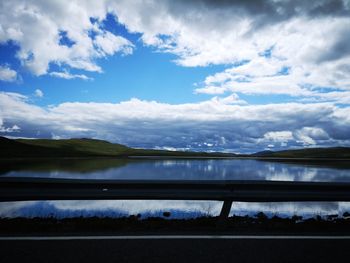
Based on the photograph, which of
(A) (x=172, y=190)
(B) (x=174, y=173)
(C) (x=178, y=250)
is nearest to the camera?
(C) (x=178, y=250)

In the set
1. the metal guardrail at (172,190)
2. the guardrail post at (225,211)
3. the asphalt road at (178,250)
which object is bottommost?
the asphalt road at (178,250)

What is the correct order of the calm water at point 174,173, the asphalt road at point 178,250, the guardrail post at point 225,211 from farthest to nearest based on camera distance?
the calm water at point 174,173
the guardrail post at point 225,211
the asphalt road at point 178,250

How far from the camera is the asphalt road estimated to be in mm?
4926

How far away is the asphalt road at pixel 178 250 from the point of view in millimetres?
4926

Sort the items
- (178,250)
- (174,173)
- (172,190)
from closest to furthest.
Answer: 1. (178,250)
2. (172,190)
3. (174,173)

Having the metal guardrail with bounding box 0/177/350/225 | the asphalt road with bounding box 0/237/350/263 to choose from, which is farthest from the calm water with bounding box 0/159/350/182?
the asphalt road with bounding box 0/237/350/263

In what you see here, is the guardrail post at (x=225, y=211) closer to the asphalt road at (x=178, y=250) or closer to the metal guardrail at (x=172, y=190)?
the metal guardrail at (x=172, y=190)

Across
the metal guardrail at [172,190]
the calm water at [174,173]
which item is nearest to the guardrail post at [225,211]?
the metal guardrail at [172,190]

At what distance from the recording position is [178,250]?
5332 mm

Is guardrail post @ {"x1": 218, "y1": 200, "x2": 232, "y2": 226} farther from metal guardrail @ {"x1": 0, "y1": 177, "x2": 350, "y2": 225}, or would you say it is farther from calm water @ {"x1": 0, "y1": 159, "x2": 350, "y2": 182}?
calm water @ {"x1": 0, "y1": 159, "x2": 350, "y2": 182}

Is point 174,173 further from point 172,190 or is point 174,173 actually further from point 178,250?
point 178,250

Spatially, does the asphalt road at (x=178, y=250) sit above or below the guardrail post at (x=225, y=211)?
below

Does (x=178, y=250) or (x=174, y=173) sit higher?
(x=174, y=173)

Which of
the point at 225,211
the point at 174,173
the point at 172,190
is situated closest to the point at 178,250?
the point at 172,190
